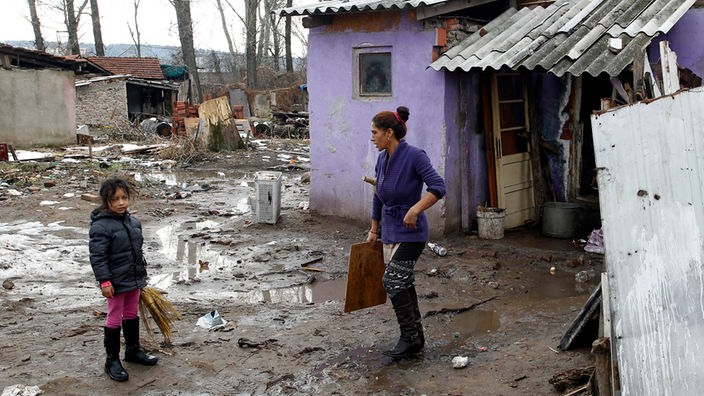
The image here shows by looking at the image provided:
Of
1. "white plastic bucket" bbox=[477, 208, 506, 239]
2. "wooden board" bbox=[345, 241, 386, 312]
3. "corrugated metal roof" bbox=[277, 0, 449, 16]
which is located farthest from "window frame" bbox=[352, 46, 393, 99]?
"wooden board" bbox=[345, 241, 386, 312]

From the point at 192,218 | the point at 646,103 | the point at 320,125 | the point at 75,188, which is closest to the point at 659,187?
the point at 646,103

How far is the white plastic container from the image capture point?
9945mm

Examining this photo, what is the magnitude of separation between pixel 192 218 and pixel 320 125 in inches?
108

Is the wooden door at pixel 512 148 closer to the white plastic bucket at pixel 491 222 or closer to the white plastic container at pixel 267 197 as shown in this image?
the white plastic bucket at pixel 491 222

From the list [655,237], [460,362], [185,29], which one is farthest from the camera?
[185,29]

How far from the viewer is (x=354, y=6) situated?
8727 millimetres

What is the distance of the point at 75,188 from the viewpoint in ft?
42.9

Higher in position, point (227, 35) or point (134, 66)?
point (227, 35)

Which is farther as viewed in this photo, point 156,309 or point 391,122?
point 156,309

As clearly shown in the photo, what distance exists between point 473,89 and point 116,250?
552cm

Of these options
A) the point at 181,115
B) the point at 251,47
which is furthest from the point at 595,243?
the point at 251,47

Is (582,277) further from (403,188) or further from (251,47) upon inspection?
(251,47)

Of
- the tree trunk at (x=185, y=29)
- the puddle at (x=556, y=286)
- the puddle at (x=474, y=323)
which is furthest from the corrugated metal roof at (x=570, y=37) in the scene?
the tree trunk at (x=185, y=29)

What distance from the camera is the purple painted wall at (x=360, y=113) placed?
8.64 metres
